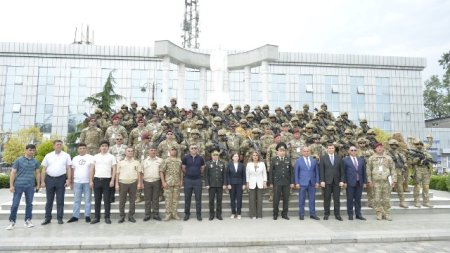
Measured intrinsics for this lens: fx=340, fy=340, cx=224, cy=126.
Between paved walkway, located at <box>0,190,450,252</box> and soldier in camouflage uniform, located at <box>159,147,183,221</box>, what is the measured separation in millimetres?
386

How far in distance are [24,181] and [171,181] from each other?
3.17 metres

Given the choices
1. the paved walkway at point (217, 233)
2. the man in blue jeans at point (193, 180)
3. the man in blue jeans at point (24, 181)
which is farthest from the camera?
the man in blue jeans at point (193, 180)

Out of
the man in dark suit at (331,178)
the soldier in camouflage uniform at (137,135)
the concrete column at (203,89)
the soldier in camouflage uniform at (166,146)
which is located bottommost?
→ the man in dark suit at (331,178)

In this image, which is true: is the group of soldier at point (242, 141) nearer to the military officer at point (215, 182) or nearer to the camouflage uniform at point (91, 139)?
the camouflage uniform at point (91, 139)

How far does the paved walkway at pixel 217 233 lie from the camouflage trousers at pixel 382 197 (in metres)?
0.38

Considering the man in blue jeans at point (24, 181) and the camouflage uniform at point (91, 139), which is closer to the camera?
the man in blue jeans at point (24, 181)

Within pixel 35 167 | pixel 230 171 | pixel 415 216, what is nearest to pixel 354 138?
pixel 415 216

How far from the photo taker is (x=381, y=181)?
27.2ft

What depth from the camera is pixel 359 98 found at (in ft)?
157

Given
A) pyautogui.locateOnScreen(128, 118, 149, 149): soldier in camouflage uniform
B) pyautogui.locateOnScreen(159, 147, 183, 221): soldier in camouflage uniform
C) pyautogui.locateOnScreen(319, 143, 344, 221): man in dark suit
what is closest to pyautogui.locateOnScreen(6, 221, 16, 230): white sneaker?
pyautogui.locateOnScreen(159, 147, 183, 221): soldier in camouflage uniform

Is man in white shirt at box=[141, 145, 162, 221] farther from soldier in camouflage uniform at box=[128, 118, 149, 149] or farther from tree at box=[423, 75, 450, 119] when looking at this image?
tree at box=[423, 75, 450, 119]

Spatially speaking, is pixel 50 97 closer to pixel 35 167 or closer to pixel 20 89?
pixel 20 89

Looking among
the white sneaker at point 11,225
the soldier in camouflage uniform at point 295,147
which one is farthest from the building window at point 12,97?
the soldier in camouflage uniform at point 295,147

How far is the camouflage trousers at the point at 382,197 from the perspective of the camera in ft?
27.1
